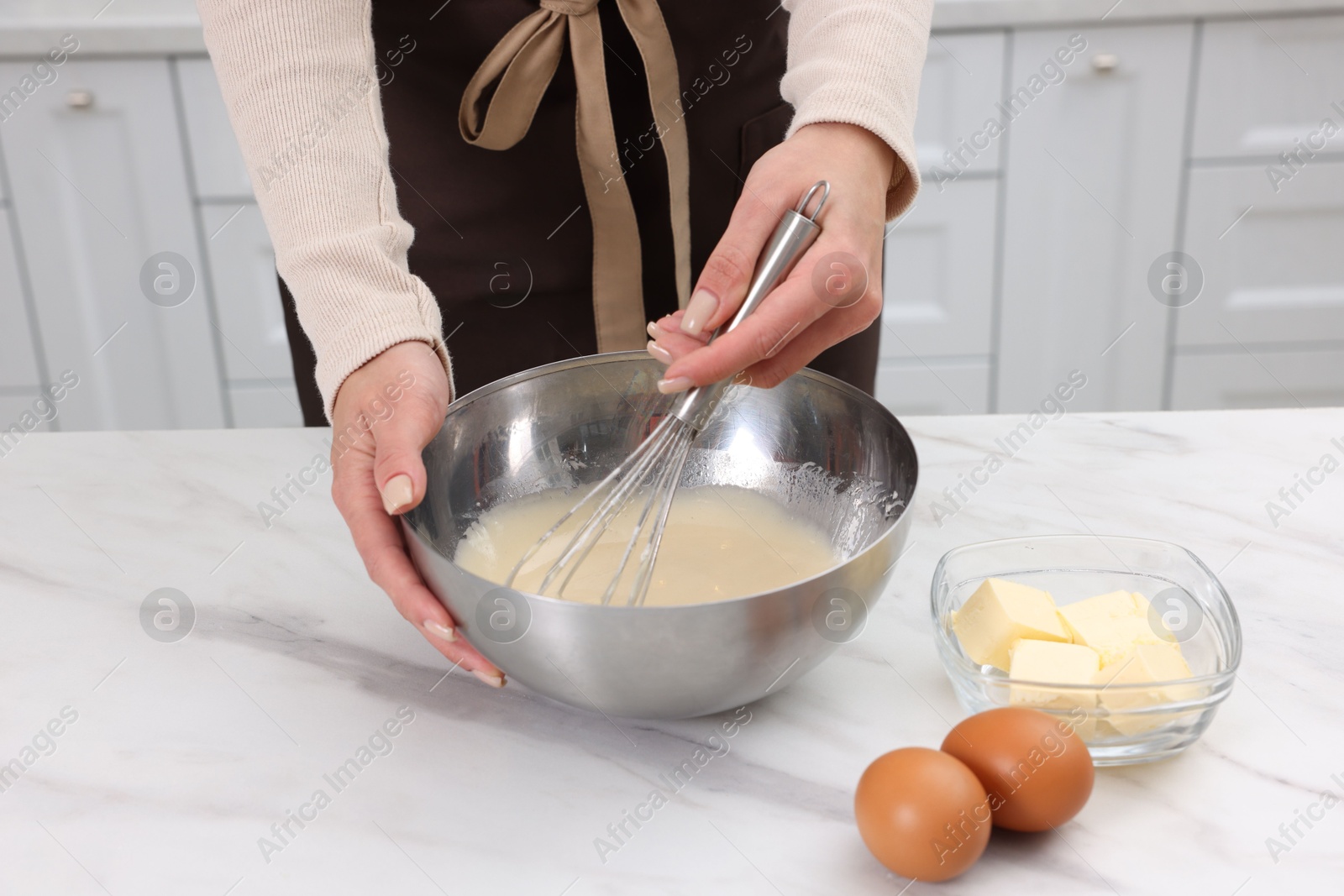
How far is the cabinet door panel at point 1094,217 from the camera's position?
1.40m

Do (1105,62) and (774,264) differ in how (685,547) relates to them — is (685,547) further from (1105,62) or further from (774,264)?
(1105,62)

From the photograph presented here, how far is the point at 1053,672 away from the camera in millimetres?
477

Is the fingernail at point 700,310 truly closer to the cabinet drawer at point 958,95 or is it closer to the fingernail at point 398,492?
the fingernail at point 398,492

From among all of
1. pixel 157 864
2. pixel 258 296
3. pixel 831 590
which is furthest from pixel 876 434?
pixel 258 296

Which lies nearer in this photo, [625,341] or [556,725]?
[556,725]

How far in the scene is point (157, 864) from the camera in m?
0.45

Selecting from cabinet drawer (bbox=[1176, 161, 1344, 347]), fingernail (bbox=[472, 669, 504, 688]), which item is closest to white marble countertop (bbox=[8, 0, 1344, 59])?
cabinet drawer (bbox=[1176, 161, 1344, 347])

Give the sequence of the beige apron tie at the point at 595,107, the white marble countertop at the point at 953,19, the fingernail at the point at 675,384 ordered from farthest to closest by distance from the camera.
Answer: the white marble countertop at the point at 953,19, the beige apron tie at the point at 595,107, the fingernail at the point at 675,384

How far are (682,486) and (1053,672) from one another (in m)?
0.24

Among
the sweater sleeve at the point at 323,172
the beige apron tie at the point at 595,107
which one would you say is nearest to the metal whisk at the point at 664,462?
the sweater sleeve at the point at 323,172

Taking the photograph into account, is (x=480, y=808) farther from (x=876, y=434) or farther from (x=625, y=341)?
(x=625, y=341)

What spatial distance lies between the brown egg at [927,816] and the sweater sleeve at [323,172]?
0.33 meters

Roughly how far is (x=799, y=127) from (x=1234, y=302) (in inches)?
46.6

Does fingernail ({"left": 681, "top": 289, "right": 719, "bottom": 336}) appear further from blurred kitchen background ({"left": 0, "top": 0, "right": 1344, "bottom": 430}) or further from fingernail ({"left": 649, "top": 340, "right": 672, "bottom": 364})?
blurred kitchen background ({"left": 0, "top": 0, "right": 1344, "bottom": 430})
